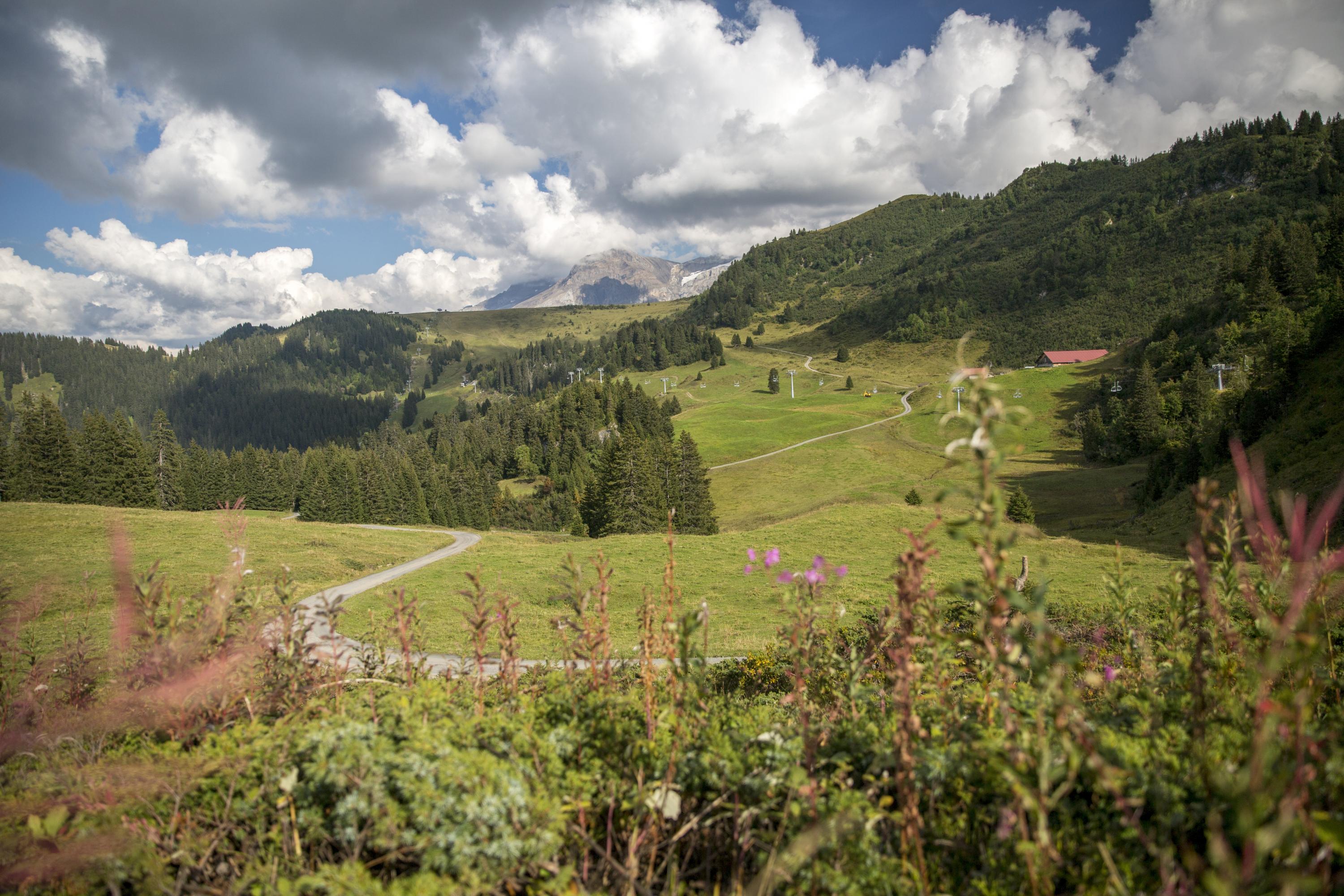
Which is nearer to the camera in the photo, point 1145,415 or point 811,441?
point 1145,415

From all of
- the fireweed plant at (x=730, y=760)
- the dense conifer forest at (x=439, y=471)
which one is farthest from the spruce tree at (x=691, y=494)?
the fireweed plant at (x=730, y=760)

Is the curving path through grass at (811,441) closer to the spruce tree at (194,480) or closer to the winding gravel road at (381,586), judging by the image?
the winding gravel road at (381,586)

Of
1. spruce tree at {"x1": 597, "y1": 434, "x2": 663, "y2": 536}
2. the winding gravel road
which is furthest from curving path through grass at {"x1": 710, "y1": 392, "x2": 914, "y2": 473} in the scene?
spruce tree at {"x1": 597, "y1": 434, "x2": 663, "y2": 536}

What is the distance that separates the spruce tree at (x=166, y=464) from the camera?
85312 mm

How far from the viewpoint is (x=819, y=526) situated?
38.6m

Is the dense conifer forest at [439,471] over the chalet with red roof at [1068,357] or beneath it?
beneath

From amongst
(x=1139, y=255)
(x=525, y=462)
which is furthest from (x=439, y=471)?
(x=1139, y=255)

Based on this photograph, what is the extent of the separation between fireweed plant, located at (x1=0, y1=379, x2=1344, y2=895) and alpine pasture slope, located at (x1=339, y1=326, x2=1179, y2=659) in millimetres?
609

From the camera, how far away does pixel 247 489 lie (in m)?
95.4

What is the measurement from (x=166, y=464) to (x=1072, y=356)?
15656cm

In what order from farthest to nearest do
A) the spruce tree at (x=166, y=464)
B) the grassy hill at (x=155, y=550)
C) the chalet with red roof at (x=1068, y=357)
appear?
the chalet with red roof at (x=1068, y=357) < the spruce tree at (x=166, y=464) < the grassy hill at (x=155, y=550)

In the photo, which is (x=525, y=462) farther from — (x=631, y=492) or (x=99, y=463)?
(x=631, y=492)

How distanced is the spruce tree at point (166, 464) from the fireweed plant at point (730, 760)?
10351cm

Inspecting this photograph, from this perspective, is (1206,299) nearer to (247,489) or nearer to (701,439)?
(701,439)
